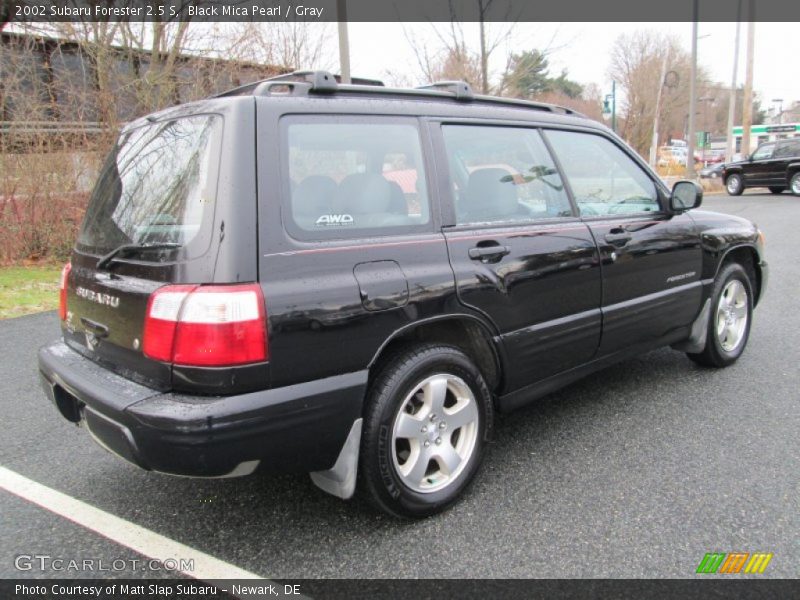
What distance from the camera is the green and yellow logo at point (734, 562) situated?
2182mm

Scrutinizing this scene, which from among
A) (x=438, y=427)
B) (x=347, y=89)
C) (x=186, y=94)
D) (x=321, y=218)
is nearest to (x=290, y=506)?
(x=438, y=427)

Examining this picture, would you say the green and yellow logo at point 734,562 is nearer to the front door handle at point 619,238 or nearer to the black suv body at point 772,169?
the front door handle at point 619,238

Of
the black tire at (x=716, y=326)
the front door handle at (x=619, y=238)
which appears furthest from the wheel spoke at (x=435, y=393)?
the black tire at (x=716, y=326)

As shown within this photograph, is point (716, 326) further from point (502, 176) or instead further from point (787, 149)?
point (787, 149)

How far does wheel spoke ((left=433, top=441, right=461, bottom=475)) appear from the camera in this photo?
259 centimetres

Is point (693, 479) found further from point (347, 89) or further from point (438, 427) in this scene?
point (347, 89)

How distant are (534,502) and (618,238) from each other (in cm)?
155

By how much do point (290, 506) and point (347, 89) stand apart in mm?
1854

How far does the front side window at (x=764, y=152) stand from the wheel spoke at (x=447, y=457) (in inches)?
862

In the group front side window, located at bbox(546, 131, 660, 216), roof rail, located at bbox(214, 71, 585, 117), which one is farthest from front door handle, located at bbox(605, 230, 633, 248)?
roof rail, located at bbox(214, 71, 585, 117)

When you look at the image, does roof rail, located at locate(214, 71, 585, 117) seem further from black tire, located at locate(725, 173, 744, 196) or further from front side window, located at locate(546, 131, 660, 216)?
black tire, located at locate(725, 173, 744, 196)

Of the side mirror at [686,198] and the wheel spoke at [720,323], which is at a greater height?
the side mirror at [686,198]

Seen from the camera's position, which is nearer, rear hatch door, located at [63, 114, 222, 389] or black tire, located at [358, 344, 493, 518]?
rear hatch door, located at [63, 114, 222, 389]

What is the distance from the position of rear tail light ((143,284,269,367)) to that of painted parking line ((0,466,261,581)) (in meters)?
0.83
